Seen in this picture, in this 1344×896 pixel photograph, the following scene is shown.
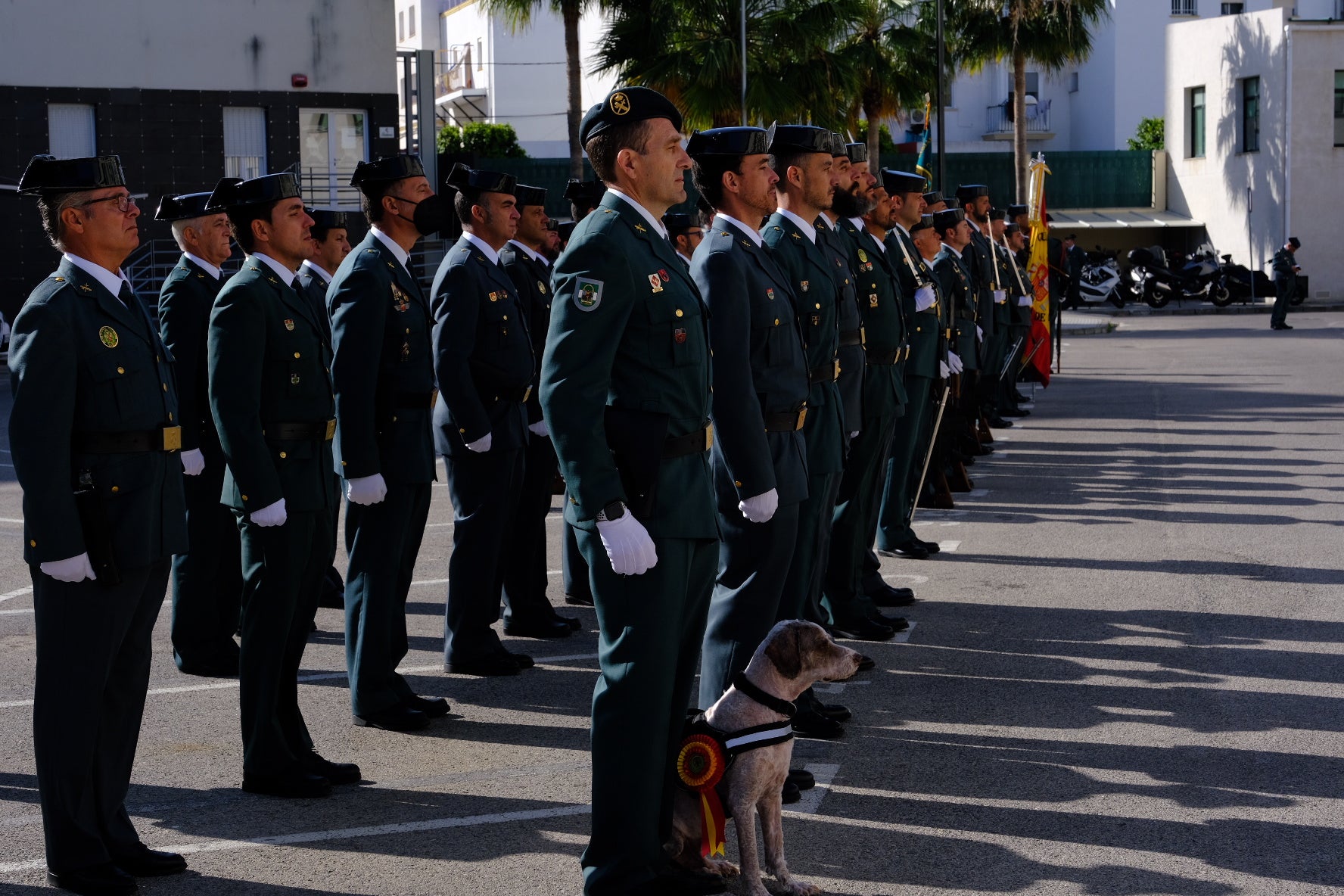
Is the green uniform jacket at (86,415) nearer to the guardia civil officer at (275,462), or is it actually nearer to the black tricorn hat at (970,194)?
the guardia civil officer at (275,462)

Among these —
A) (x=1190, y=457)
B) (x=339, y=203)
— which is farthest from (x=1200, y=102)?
(x=1190, y=457)

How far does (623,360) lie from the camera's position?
4.55 m

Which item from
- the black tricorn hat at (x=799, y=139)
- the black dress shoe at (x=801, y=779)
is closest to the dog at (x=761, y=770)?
the black dress shoe at (x=801, y=779)

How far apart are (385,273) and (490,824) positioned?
2406mm

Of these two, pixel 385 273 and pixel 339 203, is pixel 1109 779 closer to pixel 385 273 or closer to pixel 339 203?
pixel 385 273

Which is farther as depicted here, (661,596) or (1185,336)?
(1185,336)

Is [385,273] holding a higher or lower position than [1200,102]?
lower

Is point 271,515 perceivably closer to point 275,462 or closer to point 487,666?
point 275,462

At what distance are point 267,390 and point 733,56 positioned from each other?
25030 millimetres

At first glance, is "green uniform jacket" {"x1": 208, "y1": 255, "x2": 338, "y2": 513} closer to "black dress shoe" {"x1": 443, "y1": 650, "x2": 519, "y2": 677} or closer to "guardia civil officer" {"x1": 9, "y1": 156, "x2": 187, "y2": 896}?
"guardia civil officer" {"x1": 9, "y1": 156, "x2": 187, "y2": 896}

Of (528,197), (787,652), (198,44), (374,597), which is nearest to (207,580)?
(374,597)

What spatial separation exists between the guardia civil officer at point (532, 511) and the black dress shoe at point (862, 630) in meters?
1.42

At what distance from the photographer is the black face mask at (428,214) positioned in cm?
670

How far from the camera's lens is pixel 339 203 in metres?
32.9
